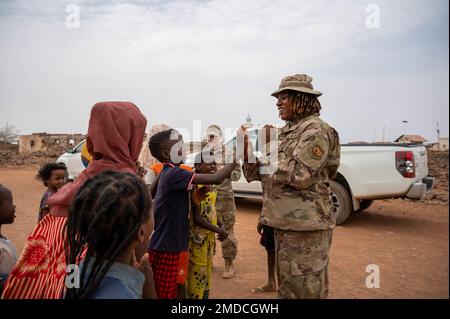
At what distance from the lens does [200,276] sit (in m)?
2.91

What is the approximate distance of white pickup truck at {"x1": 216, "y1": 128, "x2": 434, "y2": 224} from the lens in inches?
245

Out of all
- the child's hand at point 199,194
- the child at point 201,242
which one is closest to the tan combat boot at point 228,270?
the child at point 201,242

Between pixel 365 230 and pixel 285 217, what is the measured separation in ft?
16.1

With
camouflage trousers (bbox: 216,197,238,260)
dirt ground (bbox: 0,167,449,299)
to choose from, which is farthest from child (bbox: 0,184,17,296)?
camouflage trousers (bbox: 216,197,238,260)

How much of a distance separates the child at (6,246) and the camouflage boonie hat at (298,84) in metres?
2.07

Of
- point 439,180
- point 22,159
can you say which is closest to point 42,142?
point 22,159

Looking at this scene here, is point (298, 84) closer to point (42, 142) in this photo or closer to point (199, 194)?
point (199, 194)

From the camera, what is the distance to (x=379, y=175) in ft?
21.0

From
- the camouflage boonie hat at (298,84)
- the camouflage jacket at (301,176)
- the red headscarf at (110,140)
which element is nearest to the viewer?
the red headscarf at (110,140)

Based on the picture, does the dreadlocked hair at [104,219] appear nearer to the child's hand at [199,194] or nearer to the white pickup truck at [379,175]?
the child's hand at [199,194]

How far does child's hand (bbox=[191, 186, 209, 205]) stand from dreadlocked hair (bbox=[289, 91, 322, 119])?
0.98m

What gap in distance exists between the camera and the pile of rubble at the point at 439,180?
30.7 feet

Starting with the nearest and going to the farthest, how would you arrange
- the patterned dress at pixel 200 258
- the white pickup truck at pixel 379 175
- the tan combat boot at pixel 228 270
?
1. the patterned dress at pixel 200 258
2. the tan combat boot at pixel 228 270
3. the white pickup truck at pixel 379 175
